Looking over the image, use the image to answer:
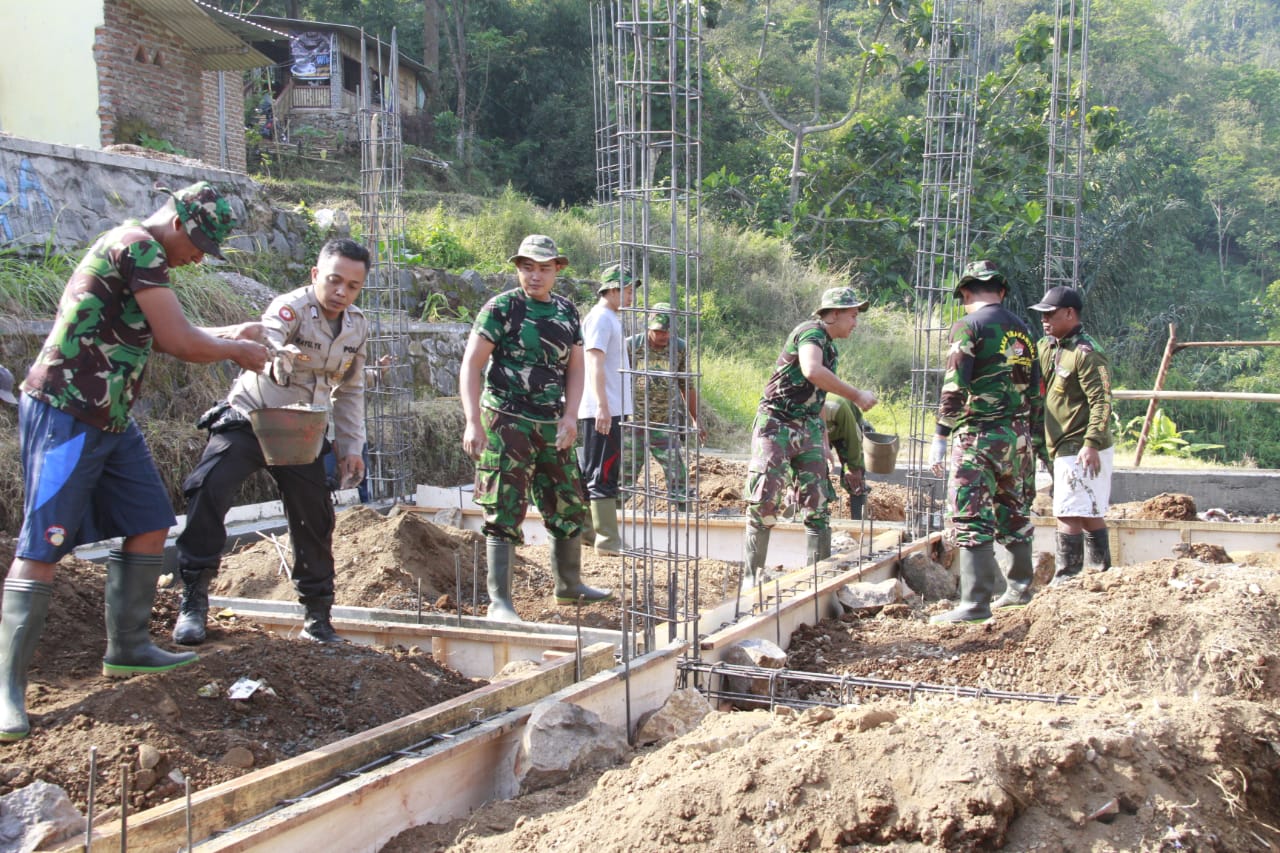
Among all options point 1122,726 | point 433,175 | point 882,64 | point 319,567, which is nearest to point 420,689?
point 319,567

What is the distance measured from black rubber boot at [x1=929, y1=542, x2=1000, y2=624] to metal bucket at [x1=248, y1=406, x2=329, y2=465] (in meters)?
3.07

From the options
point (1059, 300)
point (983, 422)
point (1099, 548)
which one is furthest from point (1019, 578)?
point (1059, 300)

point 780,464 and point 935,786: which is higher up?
point 780,464

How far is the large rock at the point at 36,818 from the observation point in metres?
2.48

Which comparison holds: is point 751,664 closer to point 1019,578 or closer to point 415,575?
point 1019,578

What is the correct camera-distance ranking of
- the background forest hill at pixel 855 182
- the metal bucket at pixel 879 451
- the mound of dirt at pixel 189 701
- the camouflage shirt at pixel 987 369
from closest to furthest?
the mound of dirt at pixel 189 701
the camouflage shirt at pixel 987 369
the metal bucket at pixel 879 451
the background forest hill at pixel 855 182

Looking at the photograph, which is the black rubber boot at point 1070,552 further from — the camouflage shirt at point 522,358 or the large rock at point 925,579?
the camouflage shirt at point 522,358

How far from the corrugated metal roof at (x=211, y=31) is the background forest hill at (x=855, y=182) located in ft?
8.13

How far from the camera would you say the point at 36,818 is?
2.53 metres

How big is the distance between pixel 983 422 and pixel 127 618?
3821 mm

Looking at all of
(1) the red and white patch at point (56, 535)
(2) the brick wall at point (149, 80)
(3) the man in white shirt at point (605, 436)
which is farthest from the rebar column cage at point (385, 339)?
(2) the brick wall at point (149, 80)

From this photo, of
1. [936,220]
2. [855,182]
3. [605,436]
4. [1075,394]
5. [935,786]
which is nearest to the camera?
[935,786]

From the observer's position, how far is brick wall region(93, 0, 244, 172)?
50.6ft

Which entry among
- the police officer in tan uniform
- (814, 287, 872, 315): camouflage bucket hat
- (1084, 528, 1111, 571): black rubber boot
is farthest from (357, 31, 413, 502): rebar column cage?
(1084, 528, 1111, 571): black rubber boot
